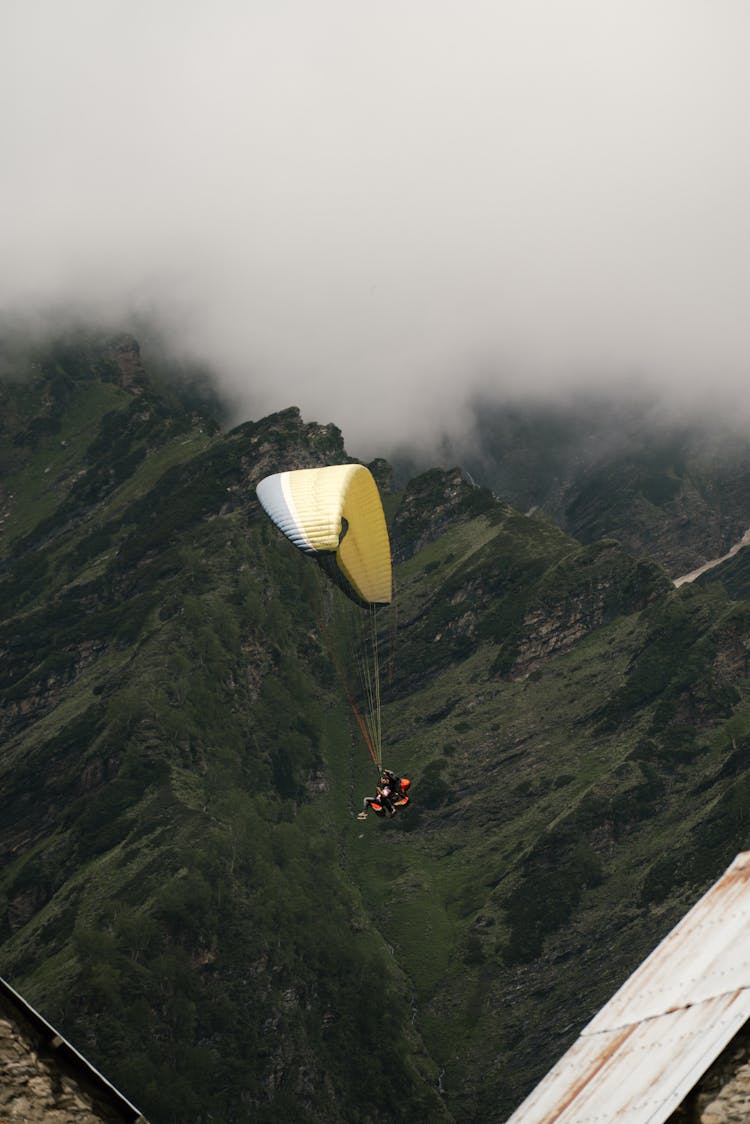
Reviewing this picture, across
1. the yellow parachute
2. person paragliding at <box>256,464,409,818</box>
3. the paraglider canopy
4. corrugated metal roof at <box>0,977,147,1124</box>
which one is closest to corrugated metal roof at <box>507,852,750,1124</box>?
corrugated metal roof at <box>0,977,147,1124</box>

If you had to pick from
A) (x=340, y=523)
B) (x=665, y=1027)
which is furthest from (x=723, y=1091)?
(x=340, y=523)

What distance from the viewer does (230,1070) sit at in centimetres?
17912

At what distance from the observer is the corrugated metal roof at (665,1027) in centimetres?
1653

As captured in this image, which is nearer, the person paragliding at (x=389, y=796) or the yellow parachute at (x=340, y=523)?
the person paragliding at (x=389, y=796)

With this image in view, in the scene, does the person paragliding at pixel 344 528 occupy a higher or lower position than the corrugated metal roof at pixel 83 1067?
lower

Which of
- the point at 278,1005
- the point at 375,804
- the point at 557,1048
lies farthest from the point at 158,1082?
the point at 375,804

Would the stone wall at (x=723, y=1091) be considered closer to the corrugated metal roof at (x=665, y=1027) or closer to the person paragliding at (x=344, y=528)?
the corrugated metal roof at (x=665, y=1027)

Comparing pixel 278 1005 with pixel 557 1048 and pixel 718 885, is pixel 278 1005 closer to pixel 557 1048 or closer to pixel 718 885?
pixel 557 1048

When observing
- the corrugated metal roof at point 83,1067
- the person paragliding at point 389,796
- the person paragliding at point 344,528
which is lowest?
the person paragliding at point 389,796

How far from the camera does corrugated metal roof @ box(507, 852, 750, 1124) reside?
54.2 ft

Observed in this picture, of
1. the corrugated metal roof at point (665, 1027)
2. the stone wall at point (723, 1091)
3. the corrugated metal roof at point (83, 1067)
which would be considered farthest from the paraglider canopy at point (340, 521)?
the stone wall at point (723, 1091)

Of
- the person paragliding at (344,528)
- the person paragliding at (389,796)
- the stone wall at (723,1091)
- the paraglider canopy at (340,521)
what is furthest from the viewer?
the paraglider canopy at (340,521)

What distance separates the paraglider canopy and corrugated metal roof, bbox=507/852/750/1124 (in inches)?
1478

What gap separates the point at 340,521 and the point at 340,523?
3.6 inches
